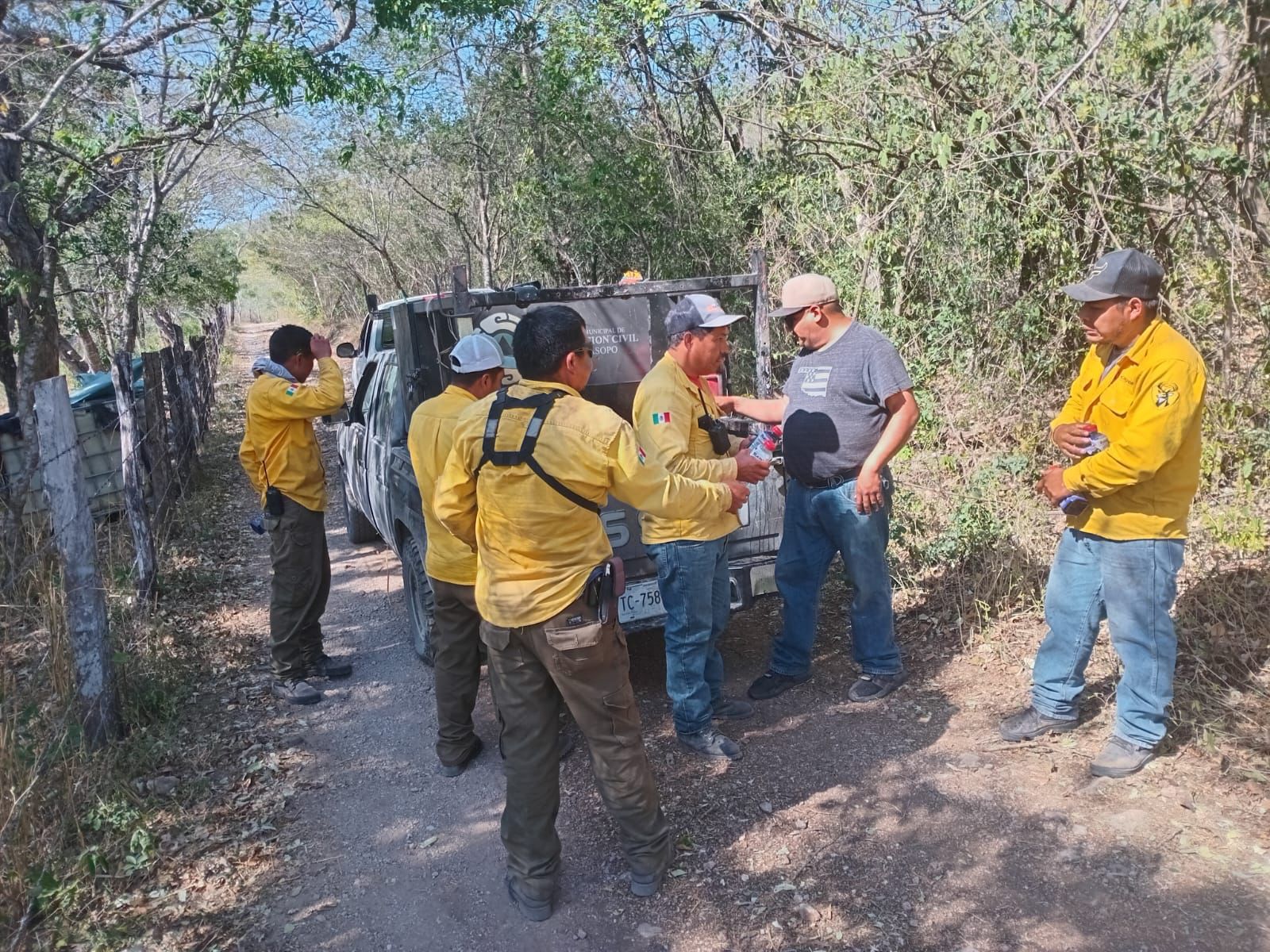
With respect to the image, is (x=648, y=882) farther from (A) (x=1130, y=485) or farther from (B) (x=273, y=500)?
(B) (x=273, y=500)

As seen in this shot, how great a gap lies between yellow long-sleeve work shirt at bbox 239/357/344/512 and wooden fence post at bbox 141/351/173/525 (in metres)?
2.75

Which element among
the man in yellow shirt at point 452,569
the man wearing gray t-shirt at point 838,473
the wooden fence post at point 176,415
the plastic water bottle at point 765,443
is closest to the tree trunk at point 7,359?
the wooden fence post at point 176,415

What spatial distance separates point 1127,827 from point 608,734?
5.95ft

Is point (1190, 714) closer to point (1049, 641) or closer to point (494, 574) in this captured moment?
point (1049, 641)

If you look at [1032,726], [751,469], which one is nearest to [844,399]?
[751,469]

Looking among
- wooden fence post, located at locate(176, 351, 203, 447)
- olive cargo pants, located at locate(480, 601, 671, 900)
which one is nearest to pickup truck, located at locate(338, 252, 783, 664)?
olive cargo pants, located at locate(480, 601, 671, 900)

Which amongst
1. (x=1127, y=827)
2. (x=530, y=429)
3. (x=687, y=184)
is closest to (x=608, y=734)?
(x=530, y=429)

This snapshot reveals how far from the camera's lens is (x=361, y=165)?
1642cm

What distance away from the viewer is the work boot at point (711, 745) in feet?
12.1

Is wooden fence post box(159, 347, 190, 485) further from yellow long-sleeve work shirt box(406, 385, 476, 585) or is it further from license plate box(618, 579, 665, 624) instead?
license plate box(618, 579, 665, 624)

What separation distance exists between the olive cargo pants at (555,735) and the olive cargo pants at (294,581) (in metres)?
2.19

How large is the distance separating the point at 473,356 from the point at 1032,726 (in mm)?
2725

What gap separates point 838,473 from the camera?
152 inches

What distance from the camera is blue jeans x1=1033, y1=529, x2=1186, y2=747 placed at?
10.1ft
